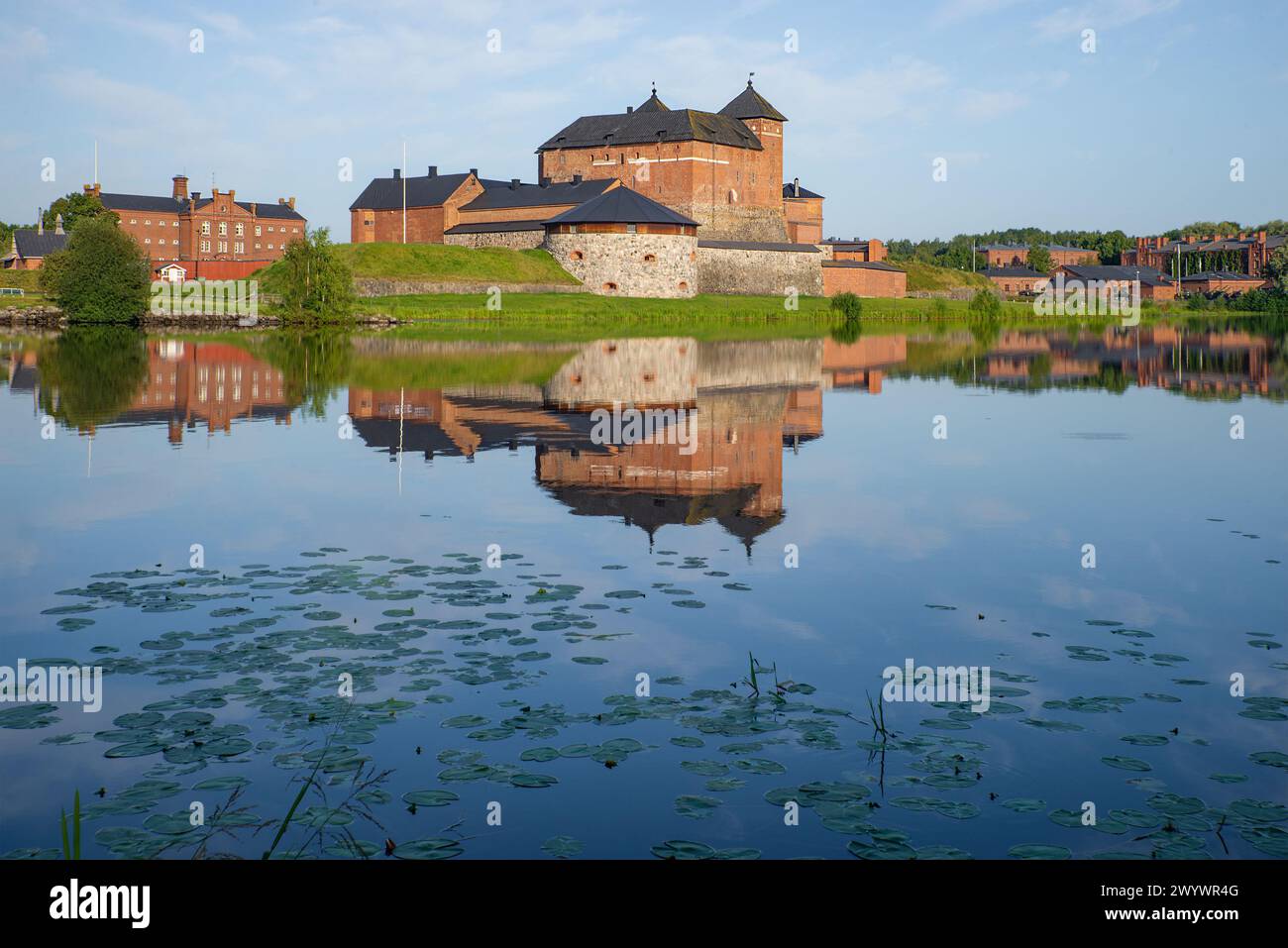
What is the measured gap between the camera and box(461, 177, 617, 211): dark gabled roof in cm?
8562

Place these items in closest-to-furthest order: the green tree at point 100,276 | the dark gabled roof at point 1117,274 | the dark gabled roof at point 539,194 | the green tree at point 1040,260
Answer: the green tree at point 100,276
the dark gabled roof at point 539,194
the dark gabled roof at point 1117,274
the green tree at point 1040,260

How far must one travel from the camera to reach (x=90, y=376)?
93.2 feet

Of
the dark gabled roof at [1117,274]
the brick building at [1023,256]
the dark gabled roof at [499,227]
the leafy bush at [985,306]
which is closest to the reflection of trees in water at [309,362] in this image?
the dark gabled roof at [499,227]

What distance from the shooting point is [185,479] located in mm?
14406

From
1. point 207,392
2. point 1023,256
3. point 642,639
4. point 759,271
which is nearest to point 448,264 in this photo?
point 759,271

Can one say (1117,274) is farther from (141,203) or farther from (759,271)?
(141,203)

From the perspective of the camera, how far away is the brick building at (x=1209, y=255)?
451 ft

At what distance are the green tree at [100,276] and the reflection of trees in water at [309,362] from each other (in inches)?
471

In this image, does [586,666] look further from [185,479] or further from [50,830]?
[185,479]

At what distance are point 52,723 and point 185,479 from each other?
8.46 meters

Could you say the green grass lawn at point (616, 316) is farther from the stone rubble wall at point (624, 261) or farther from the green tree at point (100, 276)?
the green tree at point (100, 276)

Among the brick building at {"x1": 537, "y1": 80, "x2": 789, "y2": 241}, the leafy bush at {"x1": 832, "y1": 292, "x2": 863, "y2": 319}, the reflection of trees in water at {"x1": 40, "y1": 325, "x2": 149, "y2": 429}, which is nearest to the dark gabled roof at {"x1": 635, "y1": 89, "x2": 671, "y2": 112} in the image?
the brick building at {"x1": 537, "y1": 80, "x2": 789, "y2": 241}

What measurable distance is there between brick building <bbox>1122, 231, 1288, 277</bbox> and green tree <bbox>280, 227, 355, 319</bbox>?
10809 cm

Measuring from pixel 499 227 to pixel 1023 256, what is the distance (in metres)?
94.9
